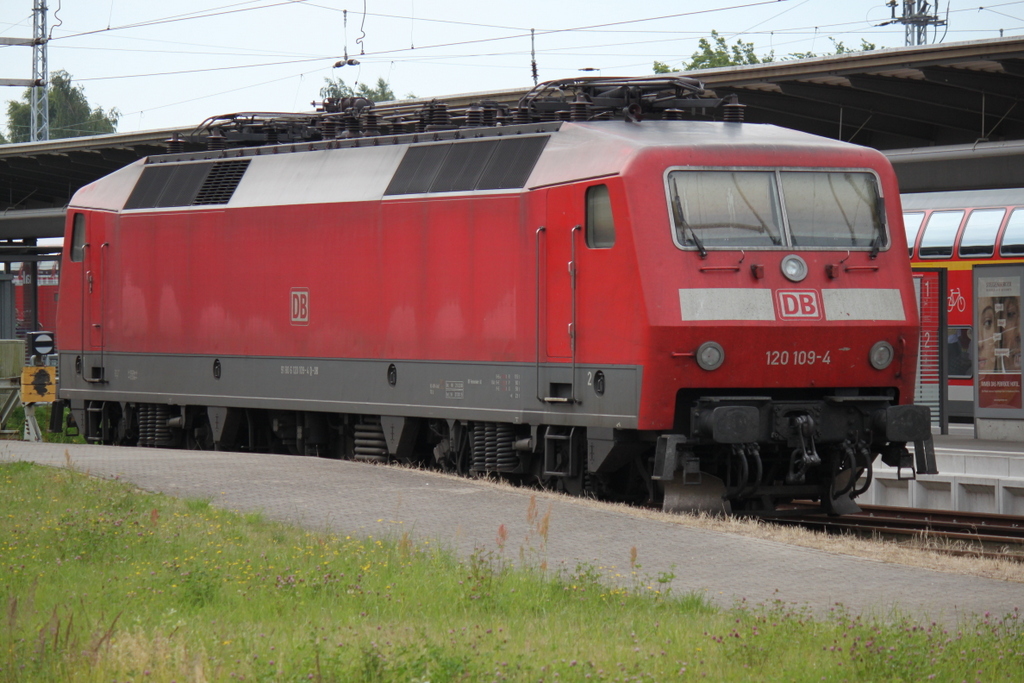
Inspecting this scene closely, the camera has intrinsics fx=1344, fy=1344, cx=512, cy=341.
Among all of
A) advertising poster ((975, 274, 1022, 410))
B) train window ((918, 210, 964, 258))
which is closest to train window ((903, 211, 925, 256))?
train window ((918, 210, 964, 258))

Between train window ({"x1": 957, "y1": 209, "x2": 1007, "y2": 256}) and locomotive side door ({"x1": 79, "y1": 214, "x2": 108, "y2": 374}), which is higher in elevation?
train window ({"x1": 957, "y1": 209, "x2": 1007, "y2": 256})

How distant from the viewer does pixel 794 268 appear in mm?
11617

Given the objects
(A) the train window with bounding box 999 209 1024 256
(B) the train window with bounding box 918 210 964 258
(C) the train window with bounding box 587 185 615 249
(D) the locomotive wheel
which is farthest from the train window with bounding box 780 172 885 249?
(B) the train window with bounding box 918 210 964 258

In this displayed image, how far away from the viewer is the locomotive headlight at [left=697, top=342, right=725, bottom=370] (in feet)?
37.1

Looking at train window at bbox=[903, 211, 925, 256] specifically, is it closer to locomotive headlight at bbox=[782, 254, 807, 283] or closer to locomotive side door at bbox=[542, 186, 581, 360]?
locomotive headlight at bbox=[782, 254, 807, 283]

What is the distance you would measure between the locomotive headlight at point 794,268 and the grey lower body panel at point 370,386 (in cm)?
156

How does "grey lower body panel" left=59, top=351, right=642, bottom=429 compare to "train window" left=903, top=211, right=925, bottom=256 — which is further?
"train window" left=903, top=211, right=925, bottom=256

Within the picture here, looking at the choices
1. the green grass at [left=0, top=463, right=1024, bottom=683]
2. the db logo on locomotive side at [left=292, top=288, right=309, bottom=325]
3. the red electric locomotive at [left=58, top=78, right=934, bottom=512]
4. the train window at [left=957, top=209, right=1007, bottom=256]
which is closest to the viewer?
the green grass at [left=0, top=463, right=1024, bottom=683]

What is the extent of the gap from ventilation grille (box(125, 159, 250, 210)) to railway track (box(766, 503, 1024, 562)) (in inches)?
300

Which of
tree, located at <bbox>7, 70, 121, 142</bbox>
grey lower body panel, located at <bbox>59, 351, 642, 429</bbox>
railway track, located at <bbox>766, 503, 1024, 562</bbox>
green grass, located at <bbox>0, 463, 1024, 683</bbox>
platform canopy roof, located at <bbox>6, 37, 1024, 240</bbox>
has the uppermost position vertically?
tree, located at <bbox>7, 70, 121, 142</bbox>

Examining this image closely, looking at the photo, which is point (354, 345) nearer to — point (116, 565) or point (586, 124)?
point (586, 124)

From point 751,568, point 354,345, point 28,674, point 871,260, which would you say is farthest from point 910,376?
point 28,674

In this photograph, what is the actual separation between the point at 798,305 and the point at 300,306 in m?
5.94

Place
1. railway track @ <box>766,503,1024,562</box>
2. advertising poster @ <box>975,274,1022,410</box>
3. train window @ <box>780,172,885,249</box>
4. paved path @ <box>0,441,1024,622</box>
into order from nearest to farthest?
paved path @ <box>0,441,1024,622</box>, train window @ <box>780,172,885,249</box>, railway track @ <box>766,503,1024,562</box>, advertising poster @ <box>975,274,1022,410</box>
